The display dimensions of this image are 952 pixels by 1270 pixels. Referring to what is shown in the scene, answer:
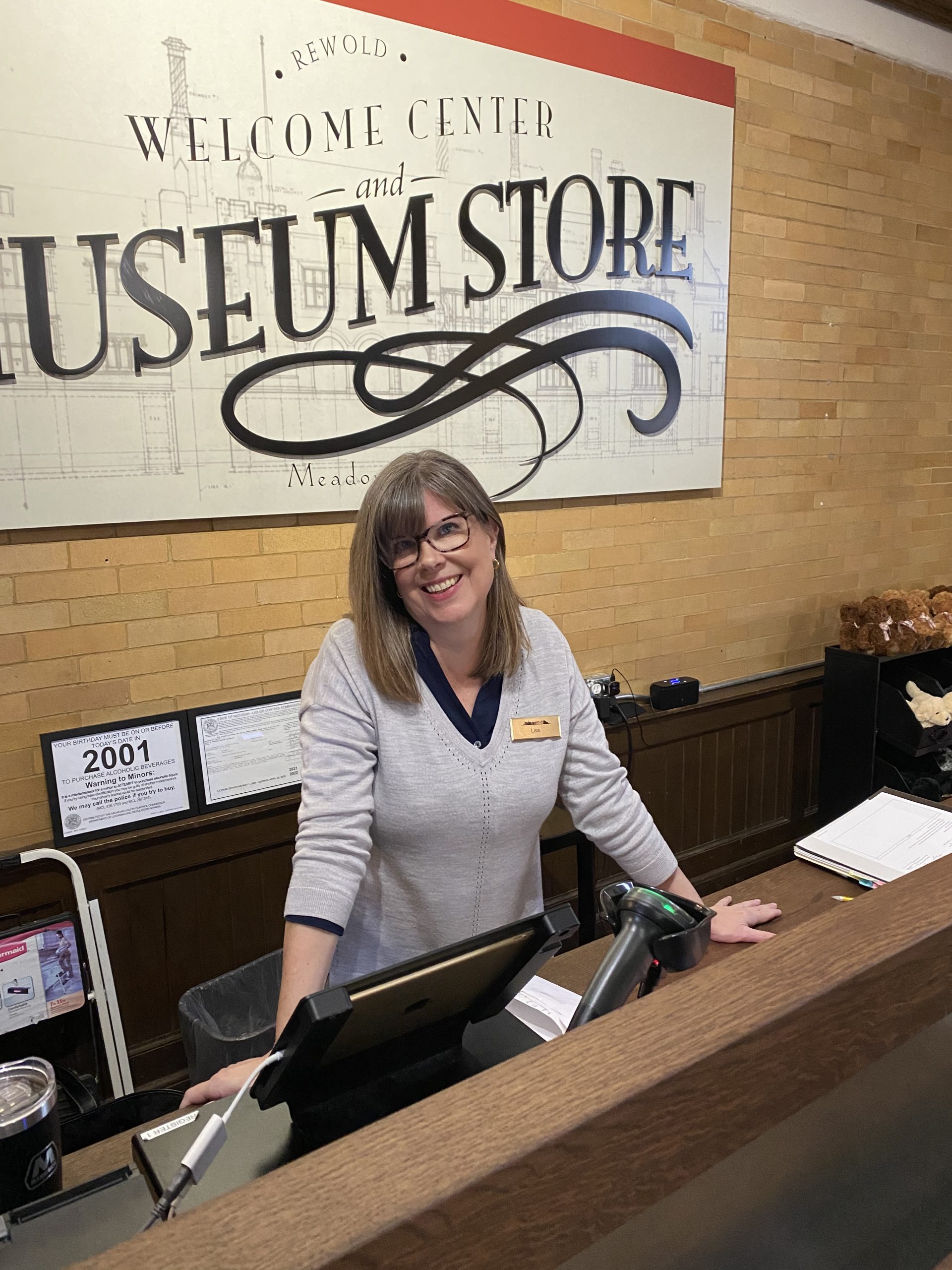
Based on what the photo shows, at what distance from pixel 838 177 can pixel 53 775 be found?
3.72 m

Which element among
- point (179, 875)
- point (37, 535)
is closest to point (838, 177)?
point (37, 535)

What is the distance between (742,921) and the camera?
171cm

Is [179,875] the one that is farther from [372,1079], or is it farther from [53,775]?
[372,1079]

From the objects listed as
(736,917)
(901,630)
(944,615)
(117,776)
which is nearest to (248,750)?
(117,776)

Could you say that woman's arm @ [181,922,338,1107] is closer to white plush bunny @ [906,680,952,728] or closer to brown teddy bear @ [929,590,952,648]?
white plush bunny @ [906,680,952,728]

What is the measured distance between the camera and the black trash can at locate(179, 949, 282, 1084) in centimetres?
221

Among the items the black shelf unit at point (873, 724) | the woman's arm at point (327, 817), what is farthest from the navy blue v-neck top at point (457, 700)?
the black shelf unit at point (873, 724)

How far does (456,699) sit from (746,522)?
2.54 meters

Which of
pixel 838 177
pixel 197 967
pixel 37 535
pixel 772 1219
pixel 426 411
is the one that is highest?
pixel 838 177

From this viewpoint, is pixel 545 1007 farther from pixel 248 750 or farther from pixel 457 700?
pixel 248 750

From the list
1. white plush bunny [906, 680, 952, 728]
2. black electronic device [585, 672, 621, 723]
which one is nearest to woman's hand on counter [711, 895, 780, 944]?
black electronic device [585, 672, 621, 723]

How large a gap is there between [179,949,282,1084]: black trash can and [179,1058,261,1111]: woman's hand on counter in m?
1.08

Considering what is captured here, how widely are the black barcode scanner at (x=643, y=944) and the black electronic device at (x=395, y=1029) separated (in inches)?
5.3

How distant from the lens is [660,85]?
3.17 meters
